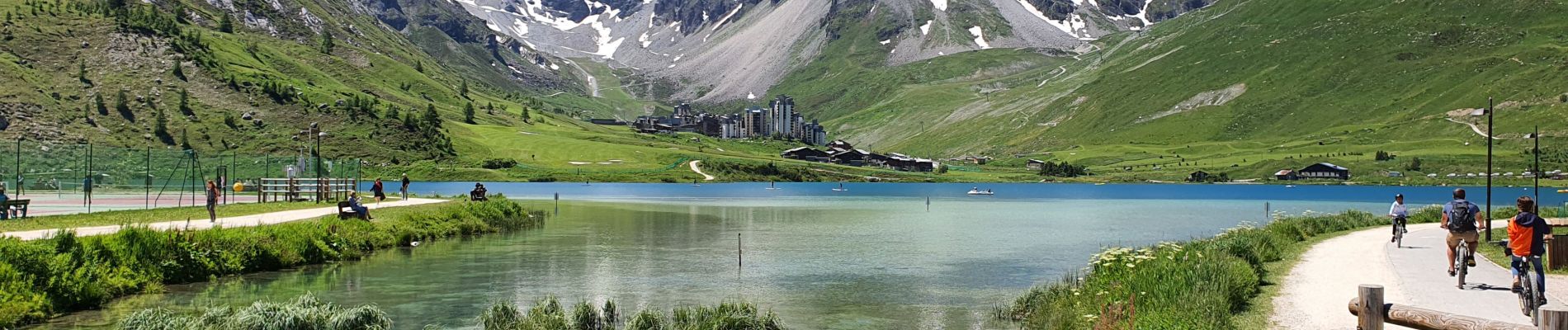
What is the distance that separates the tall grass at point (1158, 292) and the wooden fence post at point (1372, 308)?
4907mm

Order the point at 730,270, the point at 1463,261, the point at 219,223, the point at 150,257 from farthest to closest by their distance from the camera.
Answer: the point at 219,223 → the point at 730,270 → the point at 150,257 → the point at 1463,261

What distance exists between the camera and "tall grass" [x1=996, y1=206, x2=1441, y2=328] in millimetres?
20141

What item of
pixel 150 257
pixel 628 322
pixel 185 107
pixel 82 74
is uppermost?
pixel 82 74

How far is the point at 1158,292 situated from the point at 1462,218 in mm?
8482

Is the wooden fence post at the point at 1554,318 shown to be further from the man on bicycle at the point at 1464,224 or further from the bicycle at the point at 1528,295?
the man on bicycle at the point at 1464,224

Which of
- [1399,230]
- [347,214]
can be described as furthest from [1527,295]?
[347,214]

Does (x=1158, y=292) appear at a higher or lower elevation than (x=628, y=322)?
higher

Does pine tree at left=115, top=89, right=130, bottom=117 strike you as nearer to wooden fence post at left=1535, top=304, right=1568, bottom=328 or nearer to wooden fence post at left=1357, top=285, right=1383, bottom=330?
wooden fence post at left=1357, top=285, right=1383, bottom=330

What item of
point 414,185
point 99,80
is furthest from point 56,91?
point 414,185

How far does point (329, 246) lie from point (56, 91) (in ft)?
593

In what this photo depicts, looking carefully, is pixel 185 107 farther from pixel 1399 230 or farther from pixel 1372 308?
pixel 1372 308

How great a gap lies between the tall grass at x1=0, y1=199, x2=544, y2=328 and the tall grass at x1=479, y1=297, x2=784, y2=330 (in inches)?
411

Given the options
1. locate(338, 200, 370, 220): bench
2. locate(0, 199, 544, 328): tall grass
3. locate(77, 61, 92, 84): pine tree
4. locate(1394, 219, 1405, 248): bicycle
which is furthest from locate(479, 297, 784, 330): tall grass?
locate(77, 61, 92, 84): pine tree

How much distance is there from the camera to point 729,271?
4191 centimetres
